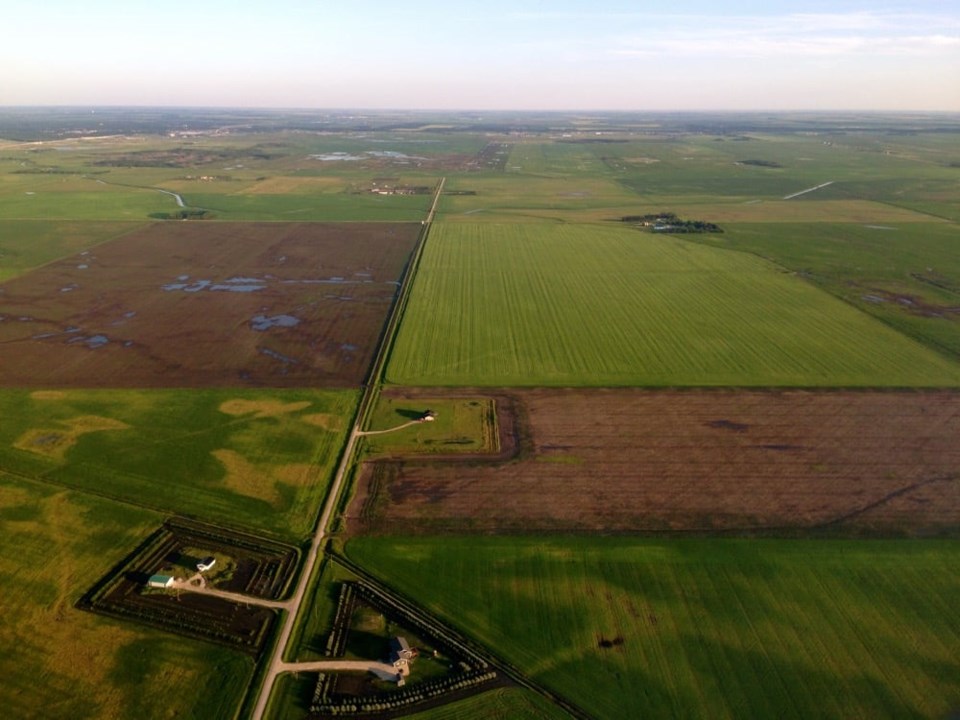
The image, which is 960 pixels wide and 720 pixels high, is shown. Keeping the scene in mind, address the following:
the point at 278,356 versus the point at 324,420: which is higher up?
the point at 278,356

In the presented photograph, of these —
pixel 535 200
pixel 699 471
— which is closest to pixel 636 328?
pixel 699 471

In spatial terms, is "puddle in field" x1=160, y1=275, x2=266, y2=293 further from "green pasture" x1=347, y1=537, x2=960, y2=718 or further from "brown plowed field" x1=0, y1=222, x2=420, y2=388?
"green pasture" x1=347, y1=537, x2=960, y2=718

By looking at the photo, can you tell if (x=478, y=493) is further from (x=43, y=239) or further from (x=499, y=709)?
(x=43, y=239)

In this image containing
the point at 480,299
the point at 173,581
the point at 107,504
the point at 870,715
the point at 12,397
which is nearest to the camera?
the point at 870,715

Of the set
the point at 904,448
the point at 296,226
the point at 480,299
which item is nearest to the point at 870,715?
the point at 904,448

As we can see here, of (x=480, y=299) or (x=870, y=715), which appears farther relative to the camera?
(x=480, y=299)

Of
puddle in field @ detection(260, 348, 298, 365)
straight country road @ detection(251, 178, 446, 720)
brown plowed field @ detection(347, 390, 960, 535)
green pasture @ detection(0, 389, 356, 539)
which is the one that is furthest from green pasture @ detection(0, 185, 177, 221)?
brown plowed field @ detection(347, 390, 960, 535)

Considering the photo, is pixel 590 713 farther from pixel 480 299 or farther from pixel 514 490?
pixel 480 299
